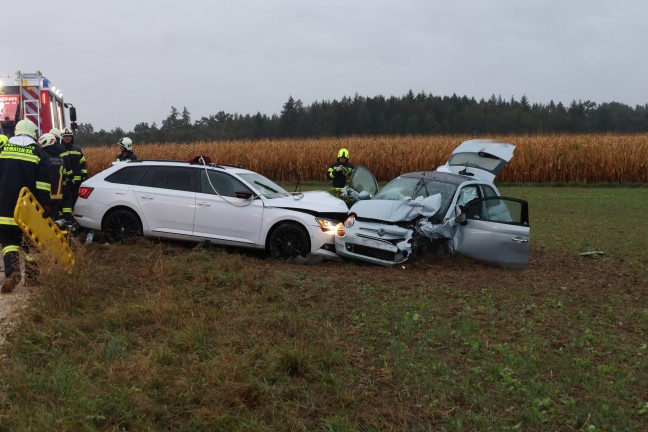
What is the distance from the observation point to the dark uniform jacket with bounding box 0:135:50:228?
743 centimetres

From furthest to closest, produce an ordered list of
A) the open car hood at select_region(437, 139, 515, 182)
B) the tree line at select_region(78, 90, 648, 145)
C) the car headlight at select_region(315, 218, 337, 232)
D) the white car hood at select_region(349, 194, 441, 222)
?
the tree line at select_region(78, 90, 648, 145)
the open car hood at select_region(437, 139, 515, 182)
the car headlight at select_region(315, 218, 337, 232)
the white car hood at select_region(349, 194, 441, 222)

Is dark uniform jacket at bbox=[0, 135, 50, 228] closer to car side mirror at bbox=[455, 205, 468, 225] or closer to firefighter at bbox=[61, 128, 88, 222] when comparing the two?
firefighter at bbox=[61, 128, 88, 222]

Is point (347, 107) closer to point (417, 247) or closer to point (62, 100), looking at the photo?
point (62, 100)

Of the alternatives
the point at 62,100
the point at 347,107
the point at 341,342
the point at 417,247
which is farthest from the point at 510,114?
the point at 341,342

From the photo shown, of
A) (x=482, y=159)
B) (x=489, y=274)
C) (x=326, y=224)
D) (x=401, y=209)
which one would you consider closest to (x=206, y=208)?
(x=326, y=224)

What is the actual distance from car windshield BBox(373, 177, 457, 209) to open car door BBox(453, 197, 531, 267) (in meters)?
0.51

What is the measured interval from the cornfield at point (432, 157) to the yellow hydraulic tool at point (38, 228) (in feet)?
67.1

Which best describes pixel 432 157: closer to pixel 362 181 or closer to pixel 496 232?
pixel 362 181

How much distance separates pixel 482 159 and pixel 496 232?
7.92 ft

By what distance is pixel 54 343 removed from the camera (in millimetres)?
5242

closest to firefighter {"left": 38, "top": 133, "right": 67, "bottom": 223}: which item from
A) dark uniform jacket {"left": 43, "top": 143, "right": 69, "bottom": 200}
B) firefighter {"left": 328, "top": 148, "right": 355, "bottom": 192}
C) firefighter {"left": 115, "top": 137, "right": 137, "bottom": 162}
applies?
dark uniform jacket {"left": 43, "top": 143, "right": 69, "bottom": 200}

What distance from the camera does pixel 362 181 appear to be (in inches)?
474

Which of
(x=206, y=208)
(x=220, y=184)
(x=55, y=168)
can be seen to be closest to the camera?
(x=206, y=208)

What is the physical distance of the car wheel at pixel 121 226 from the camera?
32.6 ft
